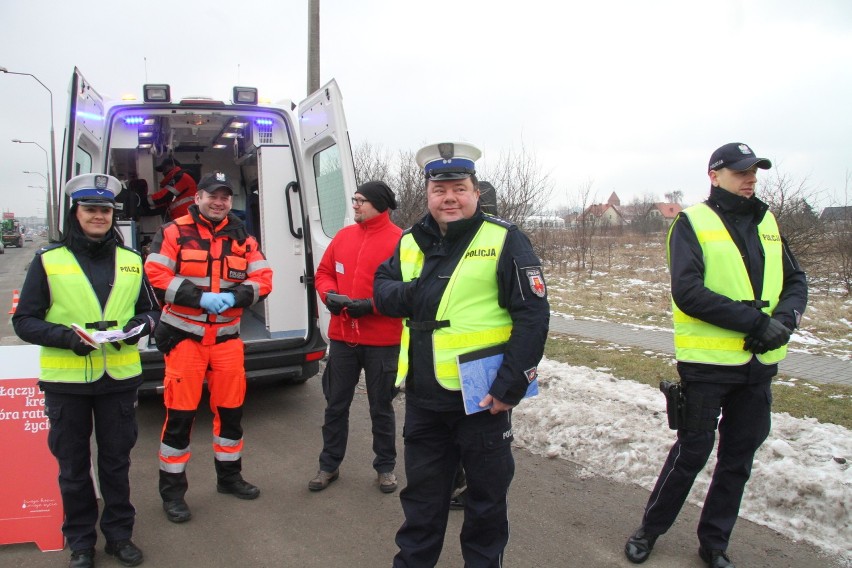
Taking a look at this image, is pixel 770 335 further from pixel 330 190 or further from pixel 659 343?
pixel 659 343

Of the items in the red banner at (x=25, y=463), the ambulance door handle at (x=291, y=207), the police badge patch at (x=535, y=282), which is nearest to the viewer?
the police badge patch at (x=535, y=282)

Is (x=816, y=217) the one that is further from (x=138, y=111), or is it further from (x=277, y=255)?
(x=138, y=111)

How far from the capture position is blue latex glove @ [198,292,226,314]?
134 inches

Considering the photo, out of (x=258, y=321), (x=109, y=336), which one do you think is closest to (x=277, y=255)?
(x=258, y=321)

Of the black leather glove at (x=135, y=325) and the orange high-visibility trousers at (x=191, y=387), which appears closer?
the black leather glove at (x=135, y=325)

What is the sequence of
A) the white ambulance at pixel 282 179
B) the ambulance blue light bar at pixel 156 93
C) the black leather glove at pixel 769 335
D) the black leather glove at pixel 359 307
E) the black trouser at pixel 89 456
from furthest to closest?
1. the ambulance blue light bar at pixel 156 93
2. the white ambulance at pixel 282 179
3. the black leather glove at pixel 359 307
4. the black trouser at pixel 89 456
5. the black leather glove at pixel 769 335

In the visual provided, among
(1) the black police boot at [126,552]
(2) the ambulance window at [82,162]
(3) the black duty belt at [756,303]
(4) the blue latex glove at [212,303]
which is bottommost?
Result: (1) the black police boot at [126,552]

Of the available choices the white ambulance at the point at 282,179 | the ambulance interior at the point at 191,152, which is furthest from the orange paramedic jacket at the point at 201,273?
the ambulance interior at the point at 191,152

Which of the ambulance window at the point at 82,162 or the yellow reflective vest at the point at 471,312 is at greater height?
the ambulance window at the point at 82,162

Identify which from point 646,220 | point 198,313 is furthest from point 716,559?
point 646,220

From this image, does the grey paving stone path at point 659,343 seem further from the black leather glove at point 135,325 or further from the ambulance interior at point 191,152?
the black leather glove at point 135,325

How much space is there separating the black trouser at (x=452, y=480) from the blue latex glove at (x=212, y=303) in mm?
1423

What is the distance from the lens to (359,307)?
367 cm

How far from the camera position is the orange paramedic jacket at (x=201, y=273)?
11.2 ft
